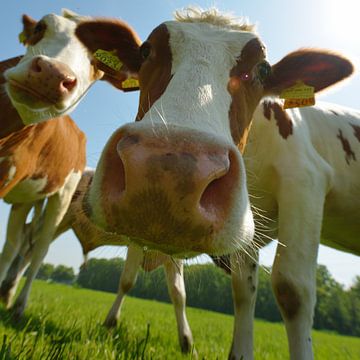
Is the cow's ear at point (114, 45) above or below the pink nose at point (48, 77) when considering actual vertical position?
above

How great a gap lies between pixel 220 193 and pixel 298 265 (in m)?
1.48

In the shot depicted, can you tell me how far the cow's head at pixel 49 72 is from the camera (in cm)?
319

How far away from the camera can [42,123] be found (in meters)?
4.61

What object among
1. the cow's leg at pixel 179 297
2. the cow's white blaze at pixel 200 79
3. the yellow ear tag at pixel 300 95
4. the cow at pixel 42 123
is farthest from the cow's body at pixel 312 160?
the cow's leg at pixel 179 297

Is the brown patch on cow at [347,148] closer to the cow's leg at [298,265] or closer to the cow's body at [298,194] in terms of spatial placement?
the cow's body at [298,194]

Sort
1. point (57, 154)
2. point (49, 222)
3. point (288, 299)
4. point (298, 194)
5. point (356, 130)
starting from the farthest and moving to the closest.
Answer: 1. point (49, 222)
2. point (57, 154)
3. point (356, 130)
4. point (298, 194)
5. point (288, 299)

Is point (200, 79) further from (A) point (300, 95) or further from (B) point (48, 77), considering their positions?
(B) point (48, 77)

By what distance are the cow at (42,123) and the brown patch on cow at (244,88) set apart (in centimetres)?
170

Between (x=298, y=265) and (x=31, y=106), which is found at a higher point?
(x=31, y=106)

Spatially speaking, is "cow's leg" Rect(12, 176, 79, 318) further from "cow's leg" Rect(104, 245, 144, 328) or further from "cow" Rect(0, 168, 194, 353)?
"cow's leg" Rect(104, 245, 144, 328)

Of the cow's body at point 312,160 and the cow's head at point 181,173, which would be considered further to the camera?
the cow's body at point 312,160

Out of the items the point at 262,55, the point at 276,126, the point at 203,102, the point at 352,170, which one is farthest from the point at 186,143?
the point at 352,170

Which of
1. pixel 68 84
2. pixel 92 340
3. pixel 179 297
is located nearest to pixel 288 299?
pixel 92 340

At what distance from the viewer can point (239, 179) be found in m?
1.44
